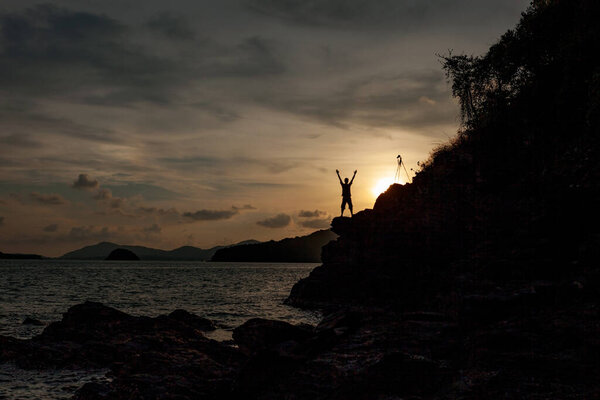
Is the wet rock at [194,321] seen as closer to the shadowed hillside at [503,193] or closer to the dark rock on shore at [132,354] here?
the dark rock on shore at [132,354]

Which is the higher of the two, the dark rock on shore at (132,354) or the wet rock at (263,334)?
the wet rock at (263,334)

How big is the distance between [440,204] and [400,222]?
3.91 metres

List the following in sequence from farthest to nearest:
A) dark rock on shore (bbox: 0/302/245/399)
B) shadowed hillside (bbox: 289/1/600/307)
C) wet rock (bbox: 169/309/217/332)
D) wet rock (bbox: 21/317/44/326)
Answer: wet rock (bbox: 21/317/44/326), wet rock (bbox: 169/309/217/332), shadowed hillside (bbox: 289/1/600/307), dark rock on shore (bbox: 0/302/245/399)

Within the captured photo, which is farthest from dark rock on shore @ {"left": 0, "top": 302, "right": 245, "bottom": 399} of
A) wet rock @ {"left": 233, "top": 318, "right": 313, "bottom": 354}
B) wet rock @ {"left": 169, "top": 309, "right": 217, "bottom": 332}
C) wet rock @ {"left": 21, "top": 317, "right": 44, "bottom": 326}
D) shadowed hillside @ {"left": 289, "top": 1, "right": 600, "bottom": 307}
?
shadowed hillside @ {"left": 289, "top": 1, "right": 600, "bottom": 307}

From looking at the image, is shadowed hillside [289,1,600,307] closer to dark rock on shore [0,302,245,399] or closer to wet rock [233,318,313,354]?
wet rock [233,318,313,354]

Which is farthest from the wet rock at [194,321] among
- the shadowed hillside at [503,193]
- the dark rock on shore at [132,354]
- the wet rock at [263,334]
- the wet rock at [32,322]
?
the shadowed hillside at [503,193]

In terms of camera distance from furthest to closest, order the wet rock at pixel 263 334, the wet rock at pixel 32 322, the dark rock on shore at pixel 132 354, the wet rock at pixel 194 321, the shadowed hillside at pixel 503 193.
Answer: the wet rock at pixel 32 322, the wet rock at pixel 194 321, the shadowed hillside at pixel 503 193, the wet rock at pixel 263 334, the dark rock on shore at pixel 132 354

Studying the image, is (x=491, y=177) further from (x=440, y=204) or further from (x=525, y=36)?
(x=525, y=36)

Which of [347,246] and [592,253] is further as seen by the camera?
[347,246]

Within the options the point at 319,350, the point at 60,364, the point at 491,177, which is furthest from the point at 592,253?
the point at 60,364

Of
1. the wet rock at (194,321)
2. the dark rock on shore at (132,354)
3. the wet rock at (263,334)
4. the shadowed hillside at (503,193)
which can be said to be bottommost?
the wet rock at (194,321)

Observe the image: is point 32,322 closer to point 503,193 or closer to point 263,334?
point 263,334

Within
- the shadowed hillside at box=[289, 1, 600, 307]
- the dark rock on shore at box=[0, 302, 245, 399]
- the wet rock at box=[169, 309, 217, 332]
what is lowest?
the wet rock at box=[169, 309, 217, 332]

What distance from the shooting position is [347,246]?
4003cm
